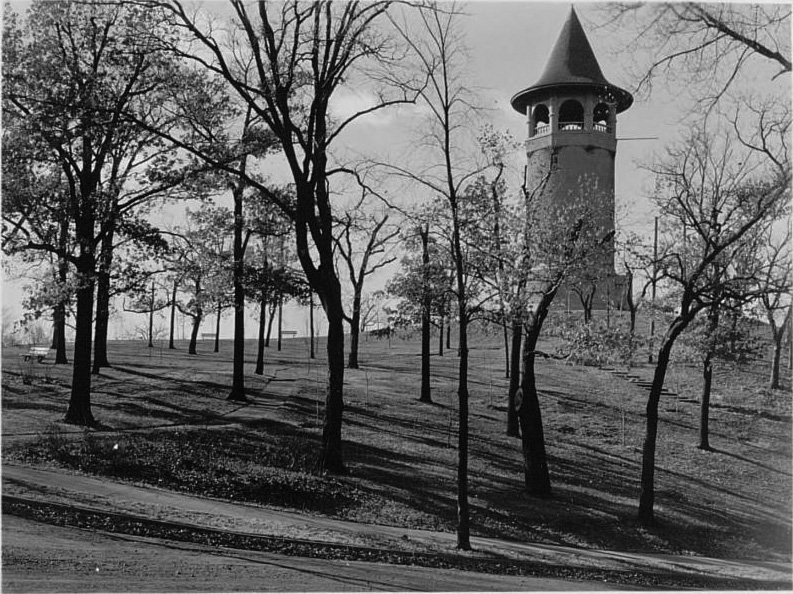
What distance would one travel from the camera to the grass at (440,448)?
1620cm

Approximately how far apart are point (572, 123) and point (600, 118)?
4.07ft

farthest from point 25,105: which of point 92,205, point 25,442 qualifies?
point 25,442

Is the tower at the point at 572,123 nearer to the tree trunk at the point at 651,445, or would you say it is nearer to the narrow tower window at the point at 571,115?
the narrow tower window at the point at 571,115

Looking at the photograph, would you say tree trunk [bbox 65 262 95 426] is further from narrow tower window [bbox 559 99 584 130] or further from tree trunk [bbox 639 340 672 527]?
narrow tower window [bbox 559 99 584 130]

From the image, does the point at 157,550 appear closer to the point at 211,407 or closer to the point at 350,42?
the point at 350,42

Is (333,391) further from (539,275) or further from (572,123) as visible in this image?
(572,123)

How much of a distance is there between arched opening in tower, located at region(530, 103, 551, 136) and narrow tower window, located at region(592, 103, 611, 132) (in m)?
2.06

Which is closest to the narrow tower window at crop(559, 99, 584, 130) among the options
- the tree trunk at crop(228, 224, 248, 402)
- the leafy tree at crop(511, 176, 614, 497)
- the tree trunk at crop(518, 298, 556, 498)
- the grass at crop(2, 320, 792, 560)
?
the grass at crop(2, 320, 792, 560)

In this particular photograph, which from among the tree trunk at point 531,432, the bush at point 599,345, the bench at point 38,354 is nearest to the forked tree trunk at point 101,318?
the bench at point 38,354

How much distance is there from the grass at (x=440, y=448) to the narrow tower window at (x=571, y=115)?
10498 millimetres

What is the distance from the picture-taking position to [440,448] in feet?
75.2

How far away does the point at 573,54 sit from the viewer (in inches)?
1158

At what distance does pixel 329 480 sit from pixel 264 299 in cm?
1078

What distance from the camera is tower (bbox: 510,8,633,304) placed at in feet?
90.7
